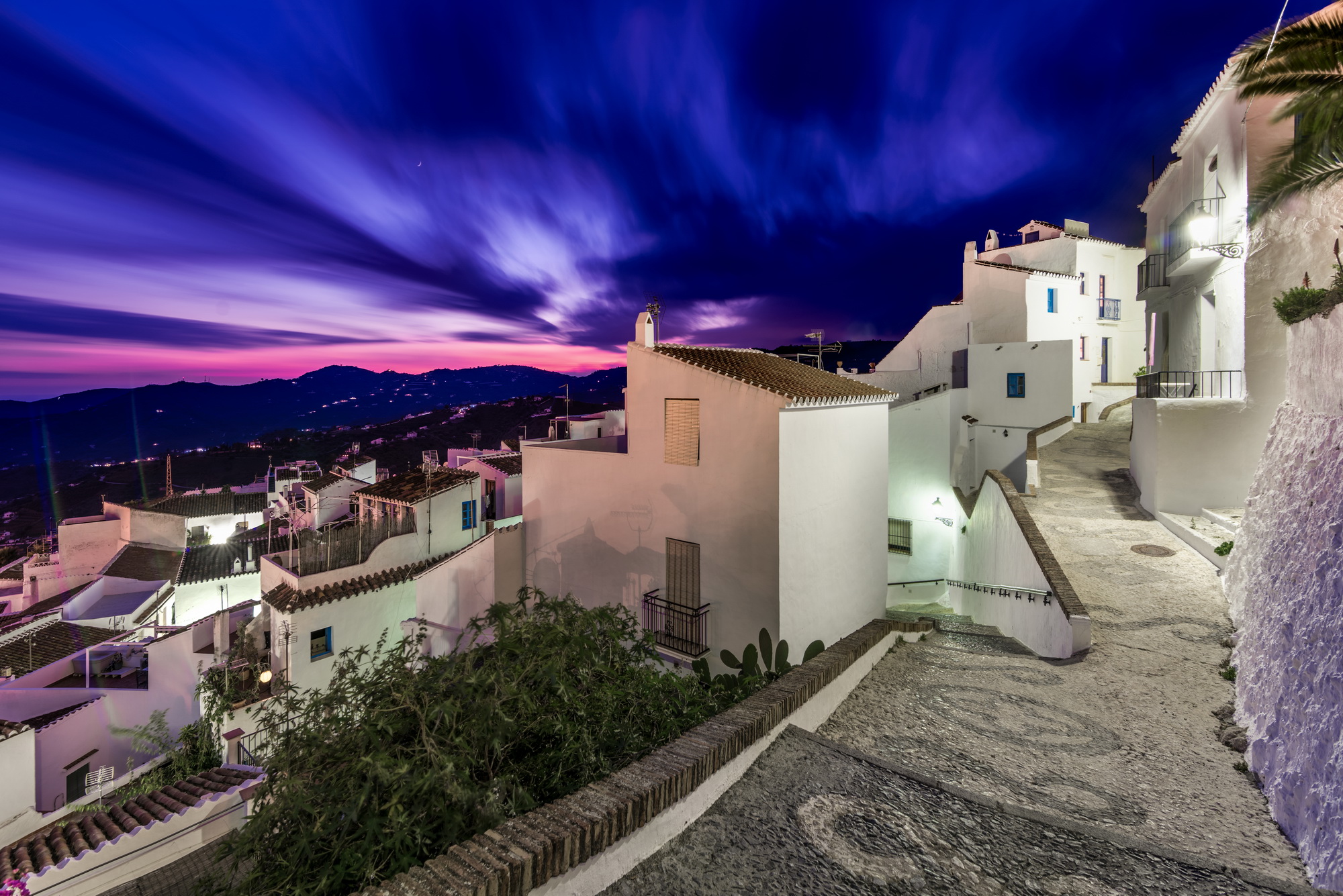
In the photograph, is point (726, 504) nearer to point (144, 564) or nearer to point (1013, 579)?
point (1013, 579)

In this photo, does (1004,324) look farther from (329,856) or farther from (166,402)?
(166,402)

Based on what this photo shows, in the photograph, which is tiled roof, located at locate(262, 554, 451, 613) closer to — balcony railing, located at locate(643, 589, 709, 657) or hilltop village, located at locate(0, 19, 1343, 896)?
hilltop village, located at locate(0, 19, 1343, 896)

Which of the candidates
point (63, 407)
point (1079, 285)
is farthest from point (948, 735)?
point (63, 407)

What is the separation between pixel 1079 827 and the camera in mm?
3793

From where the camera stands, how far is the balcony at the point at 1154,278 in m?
15.1

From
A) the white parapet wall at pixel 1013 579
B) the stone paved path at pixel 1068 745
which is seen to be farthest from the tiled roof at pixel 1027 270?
the stone paved path at pixel 1068 745

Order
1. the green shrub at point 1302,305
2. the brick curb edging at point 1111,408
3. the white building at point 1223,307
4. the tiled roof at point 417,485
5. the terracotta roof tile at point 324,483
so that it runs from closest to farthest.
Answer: the green shrub at point 1302,305 → the white building at point 1223,307 → the tiled roof at point 417,485 → the brick curb edging at point 1111,408 → the terracotta roof tile at point 324,483

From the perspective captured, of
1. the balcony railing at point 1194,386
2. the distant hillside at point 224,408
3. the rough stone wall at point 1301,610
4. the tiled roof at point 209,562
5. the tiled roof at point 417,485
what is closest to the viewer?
the rough stone wall at point 1301,610

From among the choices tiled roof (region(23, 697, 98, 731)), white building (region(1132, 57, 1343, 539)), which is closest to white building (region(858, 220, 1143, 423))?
white building (region(1132, 57, 1343, 539))

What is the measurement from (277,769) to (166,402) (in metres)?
118

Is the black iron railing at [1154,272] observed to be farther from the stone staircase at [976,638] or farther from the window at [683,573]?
the window at [683,573]

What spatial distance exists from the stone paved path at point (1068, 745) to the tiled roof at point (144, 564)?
106ft

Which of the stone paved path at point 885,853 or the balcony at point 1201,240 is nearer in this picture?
the stone paved path at point 885,853

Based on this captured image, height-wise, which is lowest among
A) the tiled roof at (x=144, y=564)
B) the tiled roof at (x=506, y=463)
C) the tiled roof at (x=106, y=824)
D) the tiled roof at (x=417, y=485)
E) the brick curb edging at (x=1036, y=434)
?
the tiled roof at (x=144, y=564)
